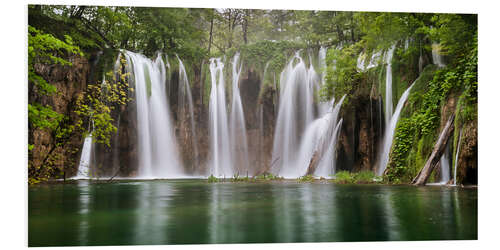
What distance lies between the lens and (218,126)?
7.48 metres

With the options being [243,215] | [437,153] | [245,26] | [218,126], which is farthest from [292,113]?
[243,215]

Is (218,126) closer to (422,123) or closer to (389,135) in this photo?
(389,135)

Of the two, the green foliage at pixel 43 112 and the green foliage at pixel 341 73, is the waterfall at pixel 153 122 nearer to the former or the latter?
the green foliage at pixel 43 112

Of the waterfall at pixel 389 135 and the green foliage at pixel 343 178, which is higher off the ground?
the waterfall at pixel 389 135

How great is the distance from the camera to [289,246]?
4012 millimetres

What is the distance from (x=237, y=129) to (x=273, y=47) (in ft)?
5.43

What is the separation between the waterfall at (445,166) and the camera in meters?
5.68

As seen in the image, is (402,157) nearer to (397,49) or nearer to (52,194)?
(397,49)

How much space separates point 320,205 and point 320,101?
9.12ft

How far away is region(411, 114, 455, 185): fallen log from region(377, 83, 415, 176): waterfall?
1.76 ft

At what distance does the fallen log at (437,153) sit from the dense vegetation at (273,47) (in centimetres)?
18

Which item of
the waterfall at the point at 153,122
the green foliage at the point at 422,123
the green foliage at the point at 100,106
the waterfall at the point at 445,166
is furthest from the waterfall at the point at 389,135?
the green foliage at the point at 100,106
